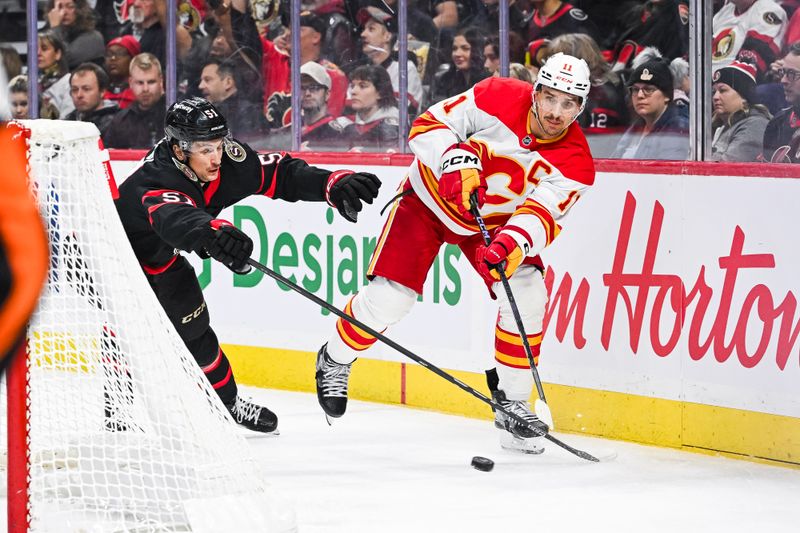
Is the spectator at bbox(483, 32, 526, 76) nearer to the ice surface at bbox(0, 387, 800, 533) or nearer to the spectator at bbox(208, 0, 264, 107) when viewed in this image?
the spectator at bbox(208, 0, 264, 107)

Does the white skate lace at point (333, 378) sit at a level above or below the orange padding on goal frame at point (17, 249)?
below

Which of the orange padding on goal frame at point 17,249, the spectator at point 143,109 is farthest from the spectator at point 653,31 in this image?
the orange padding on goal frame at point 17,249

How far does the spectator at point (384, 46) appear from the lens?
4.71m

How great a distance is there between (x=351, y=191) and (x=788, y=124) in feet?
3.89

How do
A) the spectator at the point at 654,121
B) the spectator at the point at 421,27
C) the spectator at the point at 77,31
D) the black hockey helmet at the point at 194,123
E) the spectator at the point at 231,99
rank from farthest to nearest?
the spectator at the point at 77,31 → the spectator at the point at 231,99 → the spectator at the point at 421,27 → the spectator at the point at 654,121 → the black hockey helmet at the point at 194,123

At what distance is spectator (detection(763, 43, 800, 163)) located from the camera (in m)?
3.57

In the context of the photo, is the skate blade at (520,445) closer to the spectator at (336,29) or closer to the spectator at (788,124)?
the spectator at (788,124)

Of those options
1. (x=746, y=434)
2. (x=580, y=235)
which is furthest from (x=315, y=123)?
(x=746, y=434)

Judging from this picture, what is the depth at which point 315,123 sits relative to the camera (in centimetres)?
499

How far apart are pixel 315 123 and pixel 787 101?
6.33 feet

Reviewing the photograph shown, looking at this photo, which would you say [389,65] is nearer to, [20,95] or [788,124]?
[788,124]

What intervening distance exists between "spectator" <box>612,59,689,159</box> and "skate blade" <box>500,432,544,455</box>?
3.03ft

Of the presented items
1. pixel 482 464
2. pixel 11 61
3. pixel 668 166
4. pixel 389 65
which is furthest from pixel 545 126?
pixel 11 61

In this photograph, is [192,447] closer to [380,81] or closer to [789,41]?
[789,41]
